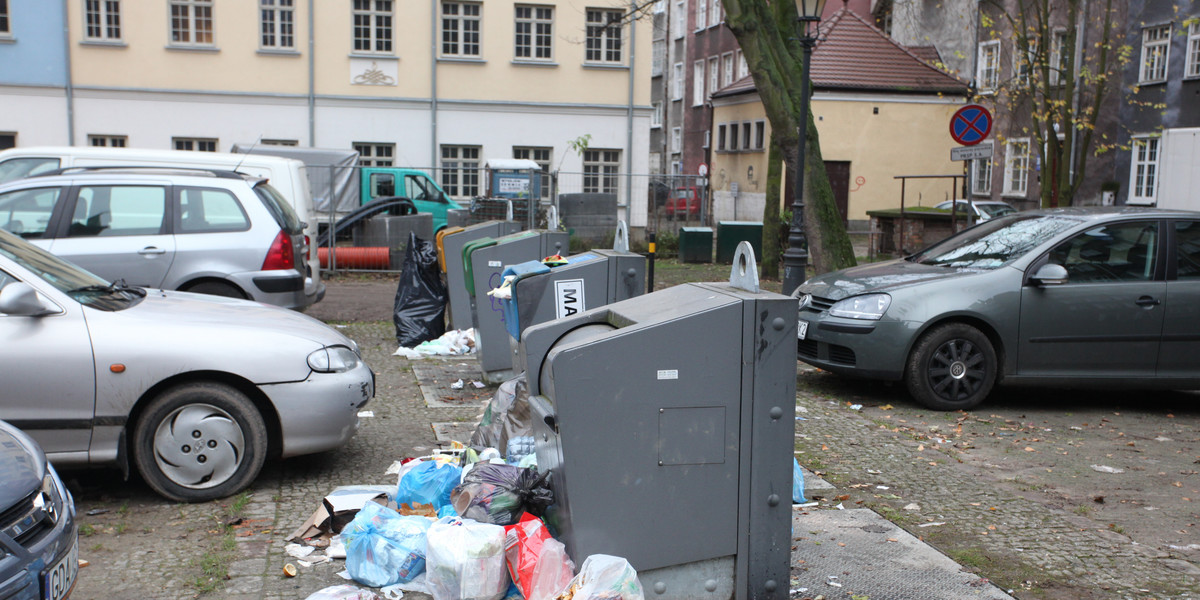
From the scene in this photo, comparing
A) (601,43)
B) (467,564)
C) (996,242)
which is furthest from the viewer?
(601,43)

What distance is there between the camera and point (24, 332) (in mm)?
5000

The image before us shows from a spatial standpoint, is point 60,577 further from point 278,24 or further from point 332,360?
point 278,24

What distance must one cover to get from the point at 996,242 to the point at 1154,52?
82.6ft

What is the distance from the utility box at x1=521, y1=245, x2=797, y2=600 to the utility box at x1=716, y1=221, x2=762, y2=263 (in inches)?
707

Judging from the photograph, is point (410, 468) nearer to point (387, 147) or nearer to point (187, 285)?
point (187, 285)

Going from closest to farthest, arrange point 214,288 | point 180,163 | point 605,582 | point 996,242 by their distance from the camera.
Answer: point 605,582 < point 996,242 < point 214,288 < point 180,163

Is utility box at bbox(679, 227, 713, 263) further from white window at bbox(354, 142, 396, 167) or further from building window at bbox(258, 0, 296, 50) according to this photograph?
building window at bbox(258, 0, 296, 50)

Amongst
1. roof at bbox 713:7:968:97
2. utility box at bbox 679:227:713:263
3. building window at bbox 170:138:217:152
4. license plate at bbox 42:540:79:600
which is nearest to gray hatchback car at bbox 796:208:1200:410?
license plate at bbox 42:540:79:600

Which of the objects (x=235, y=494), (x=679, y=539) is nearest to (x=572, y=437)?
(x=679, y=539)

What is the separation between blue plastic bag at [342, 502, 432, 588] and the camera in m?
4.20

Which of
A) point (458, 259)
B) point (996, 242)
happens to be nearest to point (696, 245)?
Answer: point (458, 259)

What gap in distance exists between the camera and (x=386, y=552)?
4.23 metres

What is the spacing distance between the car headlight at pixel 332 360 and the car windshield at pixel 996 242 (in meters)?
5.39

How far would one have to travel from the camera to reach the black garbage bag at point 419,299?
10.7 m
